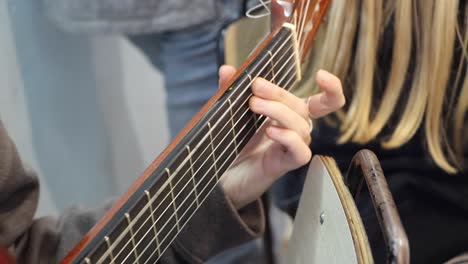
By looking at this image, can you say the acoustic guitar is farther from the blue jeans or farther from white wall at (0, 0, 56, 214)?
white wall at (0, 0, 56, 214)

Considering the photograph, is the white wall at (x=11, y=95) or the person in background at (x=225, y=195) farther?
the white wall at (x=11, y=95)

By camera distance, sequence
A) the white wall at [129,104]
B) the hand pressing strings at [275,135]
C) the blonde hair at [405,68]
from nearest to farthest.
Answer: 1. the hand pressing strings at [275,135]
2. the blonde hair at [405,68]
3. the white wall at [129,104]

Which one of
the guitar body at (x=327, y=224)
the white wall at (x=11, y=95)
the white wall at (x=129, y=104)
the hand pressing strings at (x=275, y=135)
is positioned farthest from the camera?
the white wall at (x=129, y=104)

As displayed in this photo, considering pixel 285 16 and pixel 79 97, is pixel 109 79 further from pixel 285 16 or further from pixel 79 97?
pixel 285 16

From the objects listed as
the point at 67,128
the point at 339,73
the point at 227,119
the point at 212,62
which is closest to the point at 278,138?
the point at 227,119

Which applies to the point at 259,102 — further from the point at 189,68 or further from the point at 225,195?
the point at 189,68

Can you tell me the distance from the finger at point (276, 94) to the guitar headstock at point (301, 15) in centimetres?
8

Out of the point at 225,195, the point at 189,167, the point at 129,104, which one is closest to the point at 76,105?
the point at 129,104

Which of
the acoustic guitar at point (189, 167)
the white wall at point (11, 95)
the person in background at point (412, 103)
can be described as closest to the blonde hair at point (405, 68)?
the person in background at point (412, 103)

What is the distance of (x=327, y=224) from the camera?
427 mm

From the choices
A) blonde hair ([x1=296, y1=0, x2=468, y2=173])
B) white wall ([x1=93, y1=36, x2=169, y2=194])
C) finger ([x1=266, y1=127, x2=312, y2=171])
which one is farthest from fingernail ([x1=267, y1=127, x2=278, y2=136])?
white wall ([x1=93, y1=36, x2=169, y2=194])

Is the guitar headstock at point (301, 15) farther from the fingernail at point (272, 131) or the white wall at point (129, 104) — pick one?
the white wall at point (129, 104)

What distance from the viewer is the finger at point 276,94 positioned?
18.2 inches

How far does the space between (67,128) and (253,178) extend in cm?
53
